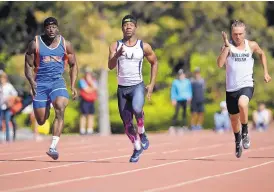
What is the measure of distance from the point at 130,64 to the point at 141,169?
1.77 metres

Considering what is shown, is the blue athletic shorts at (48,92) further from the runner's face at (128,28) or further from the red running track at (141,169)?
the runner's face at (128,28)

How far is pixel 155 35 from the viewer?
1421 inches

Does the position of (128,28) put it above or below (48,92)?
above

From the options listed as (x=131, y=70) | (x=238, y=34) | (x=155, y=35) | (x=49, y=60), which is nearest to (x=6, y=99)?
(x=49, y=60)

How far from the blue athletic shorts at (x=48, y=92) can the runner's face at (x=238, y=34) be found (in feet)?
8.58

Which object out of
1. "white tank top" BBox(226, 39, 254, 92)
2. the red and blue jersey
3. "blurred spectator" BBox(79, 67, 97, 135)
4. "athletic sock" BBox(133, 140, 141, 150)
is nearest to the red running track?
"athletic sock" BBox(133, 140, 141, 150)

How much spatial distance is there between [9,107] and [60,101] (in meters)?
8.85

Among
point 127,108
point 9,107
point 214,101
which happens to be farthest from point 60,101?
point 214,101

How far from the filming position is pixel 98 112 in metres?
37.0

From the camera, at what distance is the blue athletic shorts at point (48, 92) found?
49.6 feet

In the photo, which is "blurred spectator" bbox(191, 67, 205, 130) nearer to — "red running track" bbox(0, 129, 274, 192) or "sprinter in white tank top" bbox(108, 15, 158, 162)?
"red running track" bbox(0, 129, 274, 192)

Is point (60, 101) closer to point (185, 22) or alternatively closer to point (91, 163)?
point (91, 163)

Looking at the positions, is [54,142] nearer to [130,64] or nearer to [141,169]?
[130,64]

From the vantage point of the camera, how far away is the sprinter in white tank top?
47.8 feet
